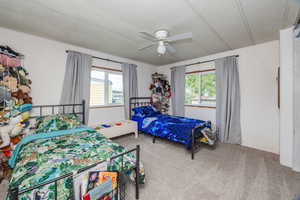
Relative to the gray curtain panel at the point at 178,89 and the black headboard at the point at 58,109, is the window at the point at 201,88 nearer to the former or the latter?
the gray curtain panel at the point at 178,89

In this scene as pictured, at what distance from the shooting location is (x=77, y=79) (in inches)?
114

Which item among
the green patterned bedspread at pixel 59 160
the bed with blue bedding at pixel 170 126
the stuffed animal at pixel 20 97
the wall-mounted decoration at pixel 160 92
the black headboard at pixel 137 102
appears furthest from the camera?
the wall-mounted decoration at pixel 160 92

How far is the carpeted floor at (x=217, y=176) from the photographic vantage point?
1544mm

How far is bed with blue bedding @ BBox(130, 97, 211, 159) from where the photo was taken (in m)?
2.46

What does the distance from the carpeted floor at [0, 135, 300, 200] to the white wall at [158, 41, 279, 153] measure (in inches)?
13.8

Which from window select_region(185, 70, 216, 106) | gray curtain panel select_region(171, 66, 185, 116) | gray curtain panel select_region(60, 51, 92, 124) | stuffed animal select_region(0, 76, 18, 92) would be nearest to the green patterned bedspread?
stuffed animal select_region(0, 76, 18, 92)

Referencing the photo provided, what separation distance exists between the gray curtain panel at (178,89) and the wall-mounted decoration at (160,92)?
230mm

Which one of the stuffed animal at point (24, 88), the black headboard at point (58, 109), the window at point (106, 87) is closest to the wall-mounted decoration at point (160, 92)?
the window at point (106, 87)

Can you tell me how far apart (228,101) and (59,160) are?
3.58 metres

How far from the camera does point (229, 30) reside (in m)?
2.24

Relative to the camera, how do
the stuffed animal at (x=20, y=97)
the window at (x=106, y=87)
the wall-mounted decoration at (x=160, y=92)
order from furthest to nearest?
the wall-mounted decoration at (x=160, y=92), the window at (x=106, y=87), the stuffed animal at (x=20, y=97)

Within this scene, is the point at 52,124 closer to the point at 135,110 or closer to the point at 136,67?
the point at 135,110

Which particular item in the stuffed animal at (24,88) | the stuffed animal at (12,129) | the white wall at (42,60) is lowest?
the stuffed animal at (12,129)

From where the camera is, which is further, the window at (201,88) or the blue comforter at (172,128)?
the window at (201,88)
